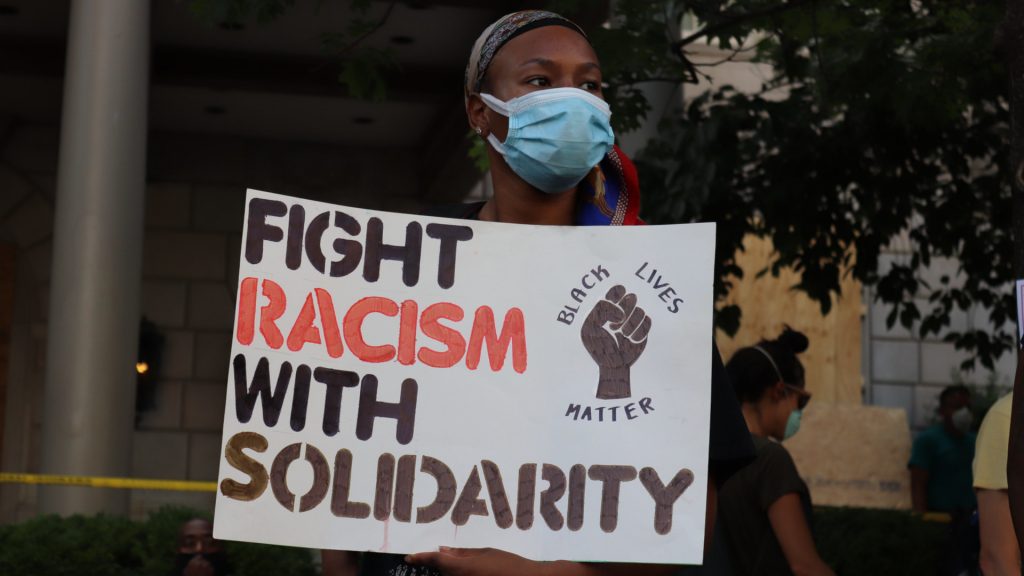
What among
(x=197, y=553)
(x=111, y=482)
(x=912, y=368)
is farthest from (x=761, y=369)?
(x=912, y=368)

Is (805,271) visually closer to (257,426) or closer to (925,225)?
(925,225)

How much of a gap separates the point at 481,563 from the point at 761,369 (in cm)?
297

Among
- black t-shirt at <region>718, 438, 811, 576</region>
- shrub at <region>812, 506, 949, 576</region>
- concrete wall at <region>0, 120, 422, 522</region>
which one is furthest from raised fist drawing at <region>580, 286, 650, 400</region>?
concrete wall at <region>0, 120, 422, 522</region>

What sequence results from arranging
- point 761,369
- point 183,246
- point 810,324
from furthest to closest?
point 810,324 → point 183,246 → point 761,369

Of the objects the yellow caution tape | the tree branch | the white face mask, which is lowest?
the yellow caution tape

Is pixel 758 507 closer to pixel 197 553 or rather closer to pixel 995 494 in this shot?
pixel 995 494

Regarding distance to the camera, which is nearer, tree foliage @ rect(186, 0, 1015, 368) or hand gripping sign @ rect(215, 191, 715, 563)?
hand gripping sign @ rect(215, 191, 715, 563)

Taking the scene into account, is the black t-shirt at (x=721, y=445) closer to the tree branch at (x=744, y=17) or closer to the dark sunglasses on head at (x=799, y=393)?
the dark sunglasses on head at (x=799, y=393)

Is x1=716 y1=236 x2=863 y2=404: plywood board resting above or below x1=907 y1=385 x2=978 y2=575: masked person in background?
above

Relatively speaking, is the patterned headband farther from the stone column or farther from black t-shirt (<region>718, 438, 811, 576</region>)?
the stone column

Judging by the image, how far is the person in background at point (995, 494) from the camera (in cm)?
360

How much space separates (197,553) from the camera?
5941 millimetres

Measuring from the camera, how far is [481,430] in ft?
7.53

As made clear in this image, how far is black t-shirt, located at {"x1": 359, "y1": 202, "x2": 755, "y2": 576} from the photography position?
230 centimetres
